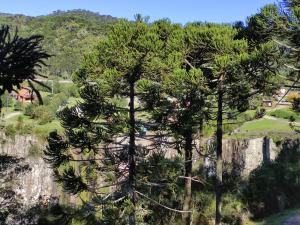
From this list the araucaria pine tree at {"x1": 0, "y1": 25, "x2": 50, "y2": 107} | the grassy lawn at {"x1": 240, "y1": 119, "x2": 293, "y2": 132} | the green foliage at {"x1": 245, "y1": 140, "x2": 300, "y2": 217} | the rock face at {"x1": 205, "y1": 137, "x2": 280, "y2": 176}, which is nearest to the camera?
the araucaria pine tree at {"x1": 0, "y1": 25, "x2": 50, "y2": 107}

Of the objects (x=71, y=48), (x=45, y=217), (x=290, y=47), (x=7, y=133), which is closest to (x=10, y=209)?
(x=45, y=217)

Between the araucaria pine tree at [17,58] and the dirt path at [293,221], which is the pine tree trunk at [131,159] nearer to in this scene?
the dirt path at [293,221]

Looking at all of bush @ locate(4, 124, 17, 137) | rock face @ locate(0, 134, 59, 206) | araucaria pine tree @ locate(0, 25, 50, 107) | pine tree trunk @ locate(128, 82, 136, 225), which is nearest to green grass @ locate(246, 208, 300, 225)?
pine tree trunk @ locate(128, 82, 136, 225)

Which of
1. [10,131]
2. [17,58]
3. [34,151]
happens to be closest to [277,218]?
[34,151]

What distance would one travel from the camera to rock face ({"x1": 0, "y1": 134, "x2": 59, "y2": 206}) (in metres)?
17.6

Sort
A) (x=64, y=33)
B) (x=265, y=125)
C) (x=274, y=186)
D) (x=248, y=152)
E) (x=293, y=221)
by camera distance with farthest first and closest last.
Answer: (x=64, y=33) < (x=265, y=125) < (x=248, y=152) < (x=274, y=186) < (x=293, y=221)

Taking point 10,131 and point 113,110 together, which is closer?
point 113,110

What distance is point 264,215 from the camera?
18.2 meters

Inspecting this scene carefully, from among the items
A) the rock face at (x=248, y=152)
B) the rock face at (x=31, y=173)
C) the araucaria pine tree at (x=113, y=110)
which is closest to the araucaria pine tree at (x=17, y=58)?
the araucaria pine tree at (x=113, y=110)

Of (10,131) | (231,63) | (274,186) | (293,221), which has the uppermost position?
(231,63)

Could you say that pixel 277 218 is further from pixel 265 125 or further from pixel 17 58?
pixel 17 58

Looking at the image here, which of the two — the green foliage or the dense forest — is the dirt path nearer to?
the dense forest

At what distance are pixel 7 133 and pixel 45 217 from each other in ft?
15.7

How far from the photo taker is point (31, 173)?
18.2 m
